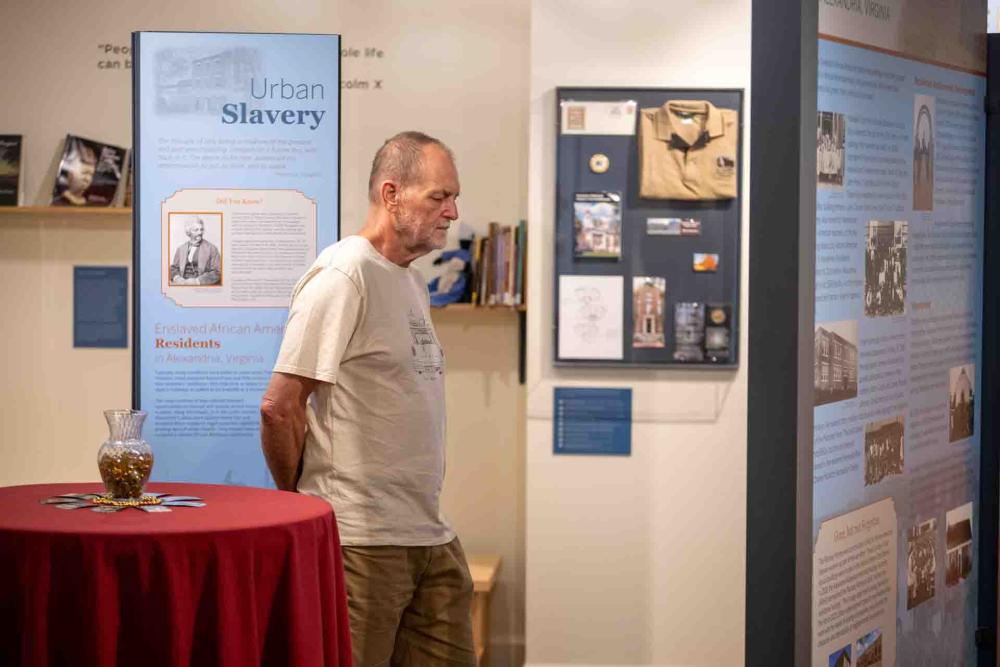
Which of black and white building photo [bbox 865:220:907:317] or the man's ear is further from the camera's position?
the man's ear

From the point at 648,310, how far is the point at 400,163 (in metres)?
1.61

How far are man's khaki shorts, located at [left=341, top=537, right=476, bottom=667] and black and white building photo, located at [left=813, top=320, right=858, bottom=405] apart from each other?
100 centimetres

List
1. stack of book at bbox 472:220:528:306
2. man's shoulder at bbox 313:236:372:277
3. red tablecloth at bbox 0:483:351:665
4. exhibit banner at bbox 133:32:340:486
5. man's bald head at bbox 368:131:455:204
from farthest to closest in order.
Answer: stack of book at bbox 472:220:528:306 < exhibit banner at bbox 133:32:340:486 < man's bald head at bbox 368:131:455:204 < man's shoulder at bbox 313:236:372:277 < red tablecloth at bbox 0:483:351:665

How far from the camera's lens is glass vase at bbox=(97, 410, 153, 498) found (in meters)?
2.64

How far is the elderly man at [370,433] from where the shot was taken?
2.92 meters

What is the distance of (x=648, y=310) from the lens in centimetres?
457

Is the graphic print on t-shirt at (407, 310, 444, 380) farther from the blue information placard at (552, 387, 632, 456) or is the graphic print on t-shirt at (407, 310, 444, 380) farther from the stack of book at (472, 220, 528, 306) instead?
the stack of book at (472, 220, 528, 306)

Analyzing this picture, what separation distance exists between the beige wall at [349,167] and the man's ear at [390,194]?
80.8 inches

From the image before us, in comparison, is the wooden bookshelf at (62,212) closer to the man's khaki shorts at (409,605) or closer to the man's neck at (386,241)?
the man's neck at (386,241)

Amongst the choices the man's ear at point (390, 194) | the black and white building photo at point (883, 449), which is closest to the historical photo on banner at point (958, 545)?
the black and white building photo at point (883, 449)

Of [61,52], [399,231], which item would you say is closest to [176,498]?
[399,231]

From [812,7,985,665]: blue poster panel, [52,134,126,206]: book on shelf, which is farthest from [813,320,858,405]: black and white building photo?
[52,134,126,206]: book on shelf

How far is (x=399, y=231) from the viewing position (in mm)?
3127

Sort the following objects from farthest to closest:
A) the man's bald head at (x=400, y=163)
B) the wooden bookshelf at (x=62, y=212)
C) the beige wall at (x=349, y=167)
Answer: the beige wall at (x=349, y=167)
the wooden bookshelf at (x=62, y=212)
the man's bald head at (x=400, y=163)
